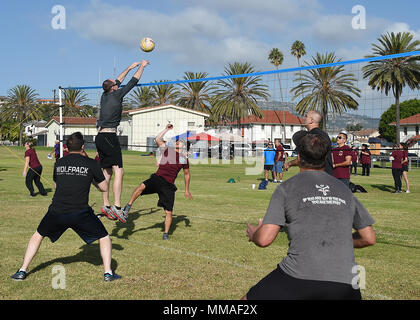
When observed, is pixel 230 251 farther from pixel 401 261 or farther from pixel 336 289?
pixel 336 289

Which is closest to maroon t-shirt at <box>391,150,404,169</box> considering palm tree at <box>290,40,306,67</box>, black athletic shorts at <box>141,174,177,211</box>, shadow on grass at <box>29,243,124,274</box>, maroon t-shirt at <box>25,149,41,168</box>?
black athletic shorts at <box>141,174,177,211</box>

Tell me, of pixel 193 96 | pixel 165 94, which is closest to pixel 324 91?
pixel 193 96

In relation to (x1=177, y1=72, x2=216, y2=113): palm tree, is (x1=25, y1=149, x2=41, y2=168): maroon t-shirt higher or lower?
lower

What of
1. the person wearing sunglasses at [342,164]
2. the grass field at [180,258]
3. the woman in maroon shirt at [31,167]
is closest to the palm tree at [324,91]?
the person wearing sunglasses at [342,164]

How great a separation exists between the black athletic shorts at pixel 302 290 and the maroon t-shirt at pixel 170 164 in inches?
240

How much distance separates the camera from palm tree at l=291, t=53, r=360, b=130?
12398 millimetres

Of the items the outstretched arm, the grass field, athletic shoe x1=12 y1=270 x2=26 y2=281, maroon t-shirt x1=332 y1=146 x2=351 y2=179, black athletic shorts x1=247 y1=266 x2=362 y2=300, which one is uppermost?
the outstretched arm

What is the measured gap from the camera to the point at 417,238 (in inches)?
366

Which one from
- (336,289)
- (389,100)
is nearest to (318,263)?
(336,289)

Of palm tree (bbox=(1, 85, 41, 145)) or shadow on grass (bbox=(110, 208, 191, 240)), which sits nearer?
shadow on grass (bbox=(110, 208, 191, 240))

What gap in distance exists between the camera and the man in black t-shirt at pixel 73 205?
18.9 ft

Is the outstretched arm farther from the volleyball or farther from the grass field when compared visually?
the grass field

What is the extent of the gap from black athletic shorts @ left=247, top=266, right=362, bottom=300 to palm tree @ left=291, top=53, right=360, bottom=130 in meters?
9.00
